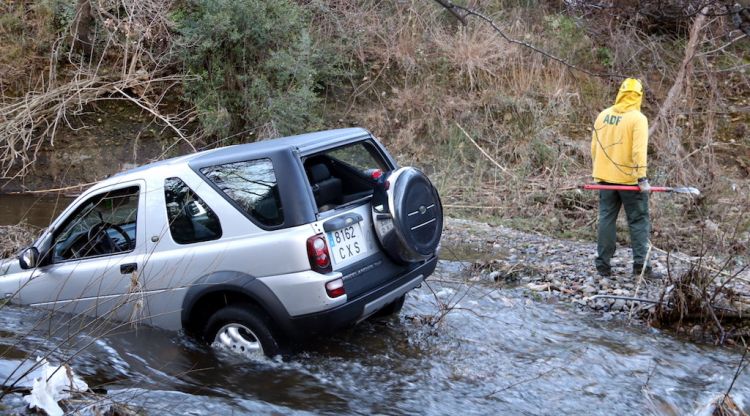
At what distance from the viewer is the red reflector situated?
17.2 feet

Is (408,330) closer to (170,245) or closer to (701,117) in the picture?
(170,245)

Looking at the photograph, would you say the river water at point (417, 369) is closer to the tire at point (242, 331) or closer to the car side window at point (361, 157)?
the tire at point (242, 331)

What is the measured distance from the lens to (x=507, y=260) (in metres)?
9.36

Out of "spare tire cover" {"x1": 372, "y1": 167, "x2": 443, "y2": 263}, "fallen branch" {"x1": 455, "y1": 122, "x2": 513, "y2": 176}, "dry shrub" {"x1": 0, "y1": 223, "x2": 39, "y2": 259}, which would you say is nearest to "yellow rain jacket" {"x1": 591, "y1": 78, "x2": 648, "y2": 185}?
"spare tire cover" {"x1": 372, "y1": 167, "x2": 443, "y2": 263}

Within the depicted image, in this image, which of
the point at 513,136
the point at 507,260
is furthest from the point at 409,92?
the point at 507,260

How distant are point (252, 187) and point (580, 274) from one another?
4.58m

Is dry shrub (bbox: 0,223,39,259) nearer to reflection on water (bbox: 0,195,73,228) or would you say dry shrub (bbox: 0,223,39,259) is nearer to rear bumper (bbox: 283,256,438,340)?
reflection on water (bbox: 0,195,73,228)

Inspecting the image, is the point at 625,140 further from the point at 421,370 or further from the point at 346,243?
the point at 346,243

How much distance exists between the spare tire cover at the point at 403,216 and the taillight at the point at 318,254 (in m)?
0.64

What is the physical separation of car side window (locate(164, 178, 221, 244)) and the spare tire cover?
1257mm

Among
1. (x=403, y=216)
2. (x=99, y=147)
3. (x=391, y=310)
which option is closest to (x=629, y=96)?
(x=391, y=310)

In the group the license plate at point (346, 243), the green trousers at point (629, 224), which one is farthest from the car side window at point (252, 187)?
the green trousers at point (629, 224)

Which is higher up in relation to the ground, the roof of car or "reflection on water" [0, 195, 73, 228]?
the roof of car

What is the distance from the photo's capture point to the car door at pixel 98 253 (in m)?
5.99
